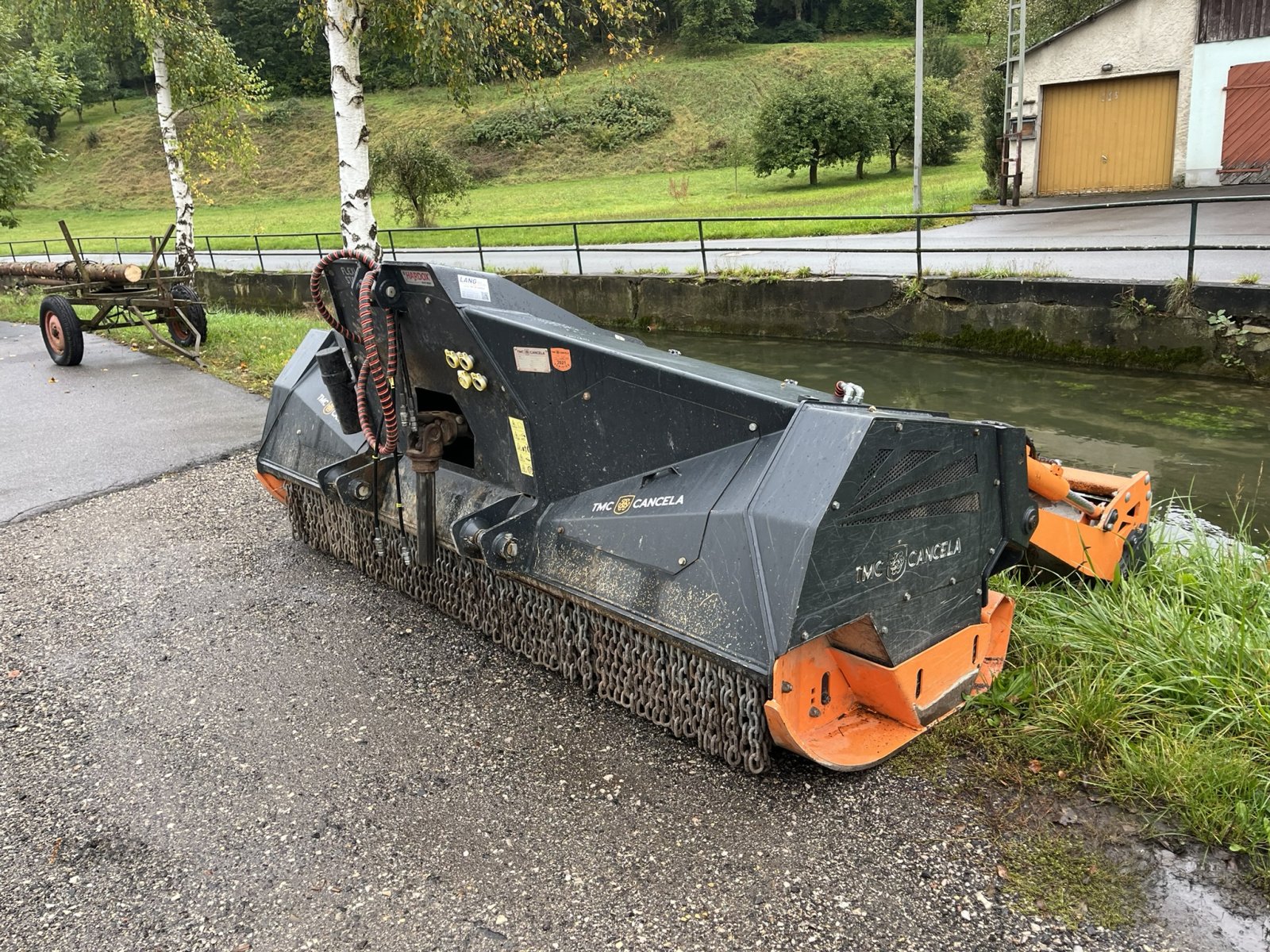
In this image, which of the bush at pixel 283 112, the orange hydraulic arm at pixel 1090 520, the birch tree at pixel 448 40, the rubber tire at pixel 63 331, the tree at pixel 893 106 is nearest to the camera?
the orange hydraulic arm at pixel 1090 520

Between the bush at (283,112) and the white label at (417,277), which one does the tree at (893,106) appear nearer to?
the white label at (417,277)

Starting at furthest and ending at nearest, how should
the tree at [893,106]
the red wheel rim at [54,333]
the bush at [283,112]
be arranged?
the bush at [283,112] < the tree at [893,106] < the red wheel rim at [54,333]

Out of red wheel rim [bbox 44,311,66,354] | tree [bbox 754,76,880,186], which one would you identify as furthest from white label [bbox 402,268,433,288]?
tree [bbox 754,76,880,186]

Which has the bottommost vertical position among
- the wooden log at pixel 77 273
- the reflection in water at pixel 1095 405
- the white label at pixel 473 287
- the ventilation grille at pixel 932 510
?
the reflection in water at pixel 1095 405

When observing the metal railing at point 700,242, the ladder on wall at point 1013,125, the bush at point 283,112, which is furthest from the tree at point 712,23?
the ladder on wall at point 1013,125

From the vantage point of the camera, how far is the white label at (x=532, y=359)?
375cm

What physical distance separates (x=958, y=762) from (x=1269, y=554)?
2.44 meters

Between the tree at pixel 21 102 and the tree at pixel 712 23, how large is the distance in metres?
50.6

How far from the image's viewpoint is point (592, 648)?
3.86 metres

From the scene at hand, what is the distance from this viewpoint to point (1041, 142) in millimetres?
22062

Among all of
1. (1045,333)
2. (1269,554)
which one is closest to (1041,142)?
(1045,333)

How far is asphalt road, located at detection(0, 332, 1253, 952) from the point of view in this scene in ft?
9.20

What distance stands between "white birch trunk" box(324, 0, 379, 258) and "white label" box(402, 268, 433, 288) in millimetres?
7390

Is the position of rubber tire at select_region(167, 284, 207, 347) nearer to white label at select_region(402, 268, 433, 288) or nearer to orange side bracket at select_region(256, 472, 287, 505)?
orange side bracket at select_region(256, 472, 287, 505)
